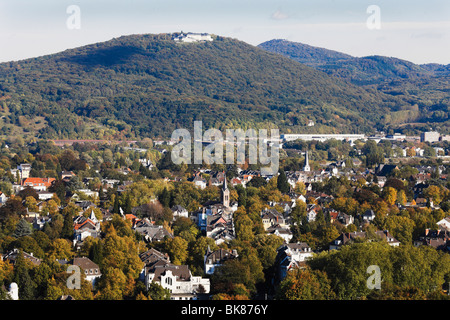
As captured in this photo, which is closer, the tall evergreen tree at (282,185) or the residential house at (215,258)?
the residential house at (215,258)

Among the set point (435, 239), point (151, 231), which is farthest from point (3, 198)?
point (435, 239)

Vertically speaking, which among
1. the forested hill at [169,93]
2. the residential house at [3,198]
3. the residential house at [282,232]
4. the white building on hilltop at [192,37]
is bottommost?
the residential house at [282,232]

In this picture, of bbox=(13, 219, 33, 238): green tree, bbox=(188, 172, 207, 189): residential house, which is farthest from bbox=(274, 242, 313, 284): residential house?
bbox=(188, 172, 207, 189): residential house

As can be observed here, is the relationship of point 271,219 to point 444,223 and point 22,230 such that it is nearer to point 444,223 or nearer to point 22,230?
point 444,223

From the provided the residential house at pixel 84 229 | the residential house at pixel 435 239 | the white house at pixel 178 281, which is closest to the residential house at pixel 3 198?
the residential house at pixel 84 229

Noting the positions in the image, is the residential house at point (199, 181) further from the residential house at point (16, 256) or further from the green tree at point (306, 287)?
the green tree at point (306, 287)

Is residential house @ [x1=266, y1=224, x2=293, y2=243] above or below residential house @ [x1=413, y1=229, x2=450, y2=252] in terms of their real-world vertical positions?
above

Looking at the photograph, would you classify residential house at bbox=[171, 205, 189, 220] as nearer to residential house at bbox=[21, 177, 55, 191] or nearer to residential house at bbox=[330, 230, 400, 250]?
residential house at bbox=[330, 230, 400, 250]

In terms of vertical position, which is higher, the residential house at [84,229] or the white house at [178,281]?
the residential house at [84,229]
